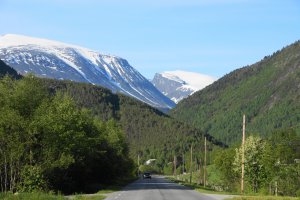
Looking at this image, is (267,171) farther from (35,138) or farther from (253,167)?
(35,138)

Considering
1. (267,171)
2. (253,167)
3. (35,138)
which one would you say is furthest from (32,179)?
(267,171)

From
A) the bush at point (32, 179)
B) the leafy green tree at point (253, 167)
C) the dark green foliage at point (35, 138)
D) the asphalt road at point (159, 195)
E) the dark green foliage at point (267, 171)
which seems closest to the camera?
the asphalt road at point (159, 195)

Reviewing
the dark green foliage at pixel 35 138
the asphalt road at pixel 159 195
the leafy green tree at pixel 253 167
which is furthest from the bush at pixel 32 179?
the leafy green tree at pixel 253 167

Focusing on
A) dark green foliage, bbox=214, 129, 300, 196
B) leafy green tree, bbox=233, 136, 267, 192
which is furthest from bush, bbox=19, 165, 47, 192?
leafy green tree, bbox=233, 136, 267, 192

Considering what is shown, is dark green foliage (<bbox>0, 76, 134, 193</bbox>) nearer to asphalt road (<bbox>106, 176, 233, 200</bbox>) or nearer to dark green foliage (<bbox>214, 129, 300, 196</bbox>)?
asphalt road (<bbox>106, 176, 233, 200</bbox>)

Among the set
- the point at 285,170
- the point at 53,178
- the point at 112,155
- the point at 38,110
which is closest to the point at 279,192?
the point at 285,170

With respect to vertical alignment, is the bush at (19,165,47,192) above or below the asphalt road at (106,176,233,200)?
above

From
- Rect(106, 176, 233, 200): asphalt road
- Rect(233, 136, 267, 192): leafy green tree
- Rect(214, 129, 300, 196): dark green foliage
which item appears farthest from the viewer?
Rect(214, 129, 300, 196): dark green foliage

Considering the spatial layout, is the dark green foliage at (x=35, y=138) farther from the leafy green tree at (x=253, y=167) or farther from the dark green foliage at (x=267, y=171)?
the dark green foliage at (x=267, y=171)

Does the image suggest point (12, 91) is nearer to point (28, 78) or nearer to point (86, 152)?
point (28, 78)

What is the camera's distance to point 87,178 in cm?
7475

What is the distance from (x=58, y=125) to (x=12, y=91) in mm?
5722

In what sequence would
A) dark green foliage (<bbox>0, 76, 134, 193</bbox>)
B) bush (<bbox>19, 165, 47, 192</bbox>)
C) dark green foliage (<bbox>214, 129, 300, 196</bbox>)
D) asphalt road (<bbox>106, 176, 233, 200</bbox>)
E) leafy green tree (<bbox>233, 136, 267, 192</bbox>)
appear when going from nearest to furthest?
asphalt road (<bbox>106, 176, 233, 200</bbox>), bush (<bbox>19, 165, 47, 192</bbox>), dark green foliage (<bbox>0, 76, 134, 193</bbox>), leafy green tree (<bbox>233, 136, 267, 192</bbox>), dark green foliage (<bbox>214, 129, 300, 196</bbox>)

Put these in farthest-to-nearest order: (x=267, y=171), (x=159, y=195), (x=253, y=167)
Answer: (x=267, y=171) → (x=253, y=167) → (x=159, y=195)
